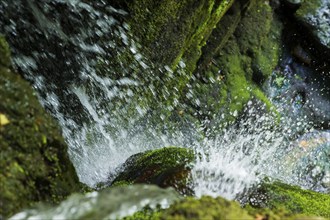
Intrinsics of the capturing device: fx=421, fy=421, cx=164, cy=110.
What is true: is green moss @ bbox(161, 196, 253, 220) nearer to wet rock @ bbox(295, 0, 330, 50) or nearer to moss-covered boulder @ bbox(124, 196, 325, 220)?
moss-covered boulder @ bbox(124, 196, 325, 220)

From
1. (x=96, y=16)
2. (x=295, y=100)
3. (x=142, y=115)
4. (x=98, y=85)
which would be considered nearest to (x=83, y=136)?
(x=98, y=85)

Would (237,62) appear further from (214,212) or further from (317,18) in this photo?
(214,212)

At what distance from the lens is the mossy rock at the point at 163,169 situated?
2.78 m

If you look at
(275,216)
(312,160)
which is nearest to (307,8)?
(312,160)

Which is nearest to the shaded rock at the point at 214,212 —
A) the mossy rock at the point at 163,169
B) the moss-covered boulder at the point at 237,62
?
the mossy rock at the point at 163,169

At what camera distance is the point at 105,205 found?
5.61 feet

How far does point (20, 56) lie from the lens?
4.15 metres

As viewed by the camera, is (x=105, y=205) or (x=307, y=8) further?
(x=307, y=8)

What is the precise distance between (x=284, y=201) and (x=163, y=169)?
964 mm

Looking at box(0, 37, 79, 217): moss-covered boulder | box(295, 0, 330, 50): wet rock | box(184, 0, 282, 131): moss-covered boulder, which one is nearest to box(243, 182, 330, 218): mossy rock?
box(0, 37, 79, 217): moss-covered boulder

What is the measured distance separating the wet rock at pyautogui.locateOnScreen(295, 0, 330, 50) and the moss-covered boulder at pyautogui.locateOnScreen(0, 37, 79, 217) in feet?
22.4

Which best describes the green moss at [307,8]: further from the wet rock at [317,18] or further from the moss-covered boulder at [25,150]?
the moss-covered boulder at [25,150]

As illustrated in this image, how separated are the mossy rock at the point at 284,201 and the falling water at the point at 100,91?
113mm

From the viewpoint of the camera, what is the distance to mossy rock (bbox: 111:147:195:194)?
2775 millimetres
